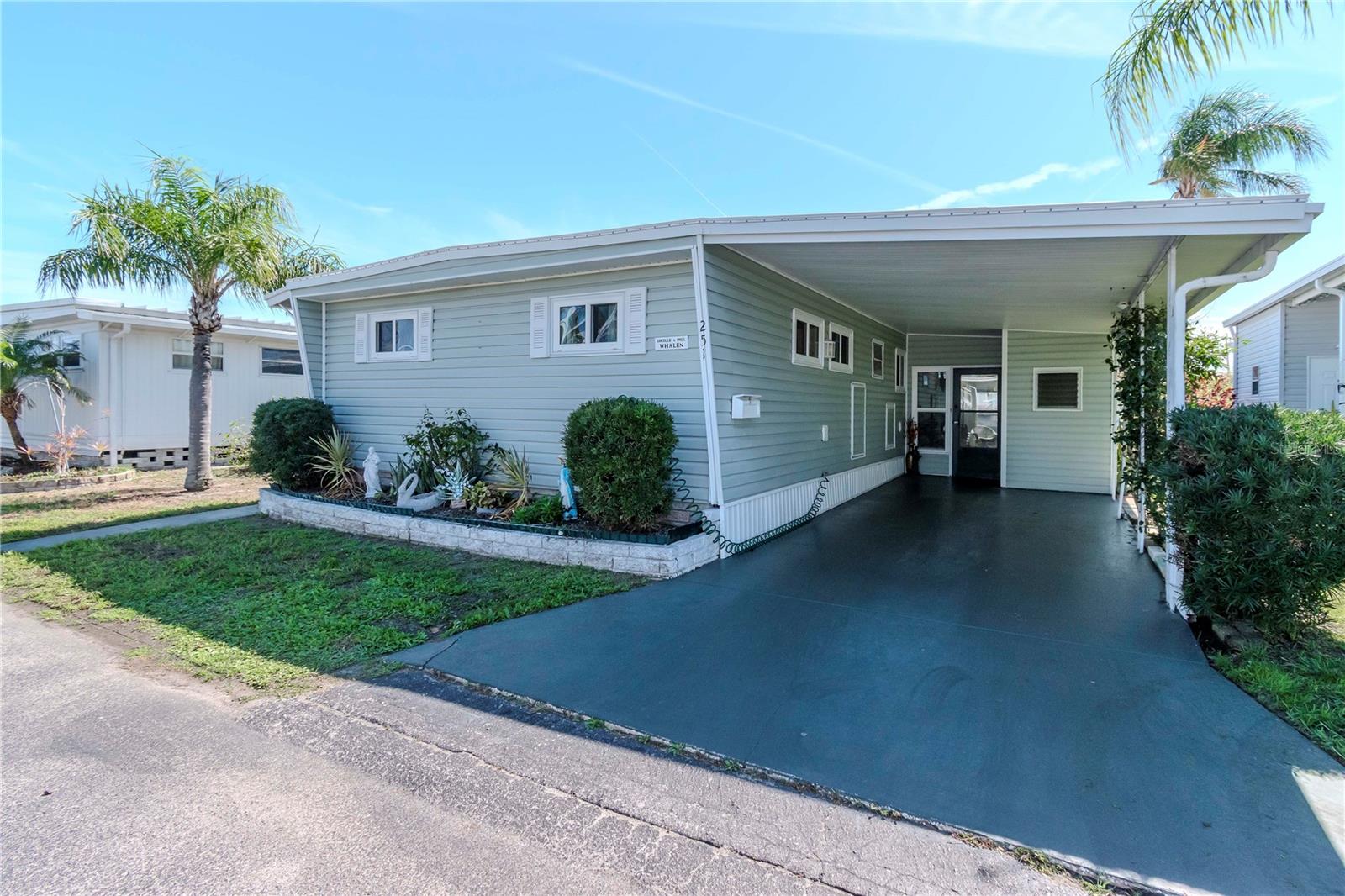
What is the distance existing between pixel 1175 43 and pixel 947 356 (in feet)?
22.8

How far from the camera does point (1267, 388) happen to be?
14.0 meters

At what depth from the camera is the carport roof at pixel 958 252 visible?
432 centimetres

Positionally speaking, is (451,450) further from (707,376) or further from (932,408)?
(932,408)

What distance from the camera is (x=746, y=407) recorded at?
6.23 m

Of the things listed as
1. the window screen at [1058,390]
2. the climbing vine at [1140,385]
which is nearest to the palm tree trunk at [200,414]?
the climbing vine at [1140,385]

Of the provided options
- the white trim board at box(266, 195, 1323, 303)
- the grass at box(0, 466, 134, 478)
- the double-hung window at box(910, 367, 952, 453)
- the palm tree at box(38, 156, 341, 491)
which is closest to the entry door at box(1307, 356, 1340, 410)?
the double-hung window at box(910, 367, 952, 453)

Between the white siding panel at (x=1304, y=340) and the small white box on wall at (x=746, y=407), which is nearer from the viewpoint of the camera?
the small white box on wall at (x=746, y=407)

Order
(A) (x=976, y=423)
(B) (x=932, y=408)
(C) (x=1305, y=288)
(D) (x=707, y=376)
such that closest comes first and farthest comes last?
(D) (x=707, y=376) → (C) (x=1305, y=288) → (A) (x=976, y=423) → (B) (x=932, y=408)

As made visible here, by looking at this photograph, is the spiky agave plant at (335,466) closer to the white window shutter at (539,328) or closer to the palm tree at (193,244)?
the palm tree at (193,244)

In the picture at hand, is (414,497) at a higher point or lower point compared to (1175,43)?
lower

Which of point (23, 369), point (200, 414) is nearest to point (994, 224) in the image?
point (200, 414)

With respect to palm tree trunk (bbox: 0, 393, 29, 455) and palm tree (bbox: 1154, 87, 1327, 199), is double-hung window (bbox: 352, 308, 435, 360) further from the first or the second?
palm tree (bbox: 1154, 87, 1327, 199)

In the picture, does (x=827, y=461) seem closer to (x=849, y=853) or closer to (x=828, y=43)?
(x=828, y=43)

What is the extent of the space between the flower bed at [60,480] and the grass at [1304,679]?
15027 mm
